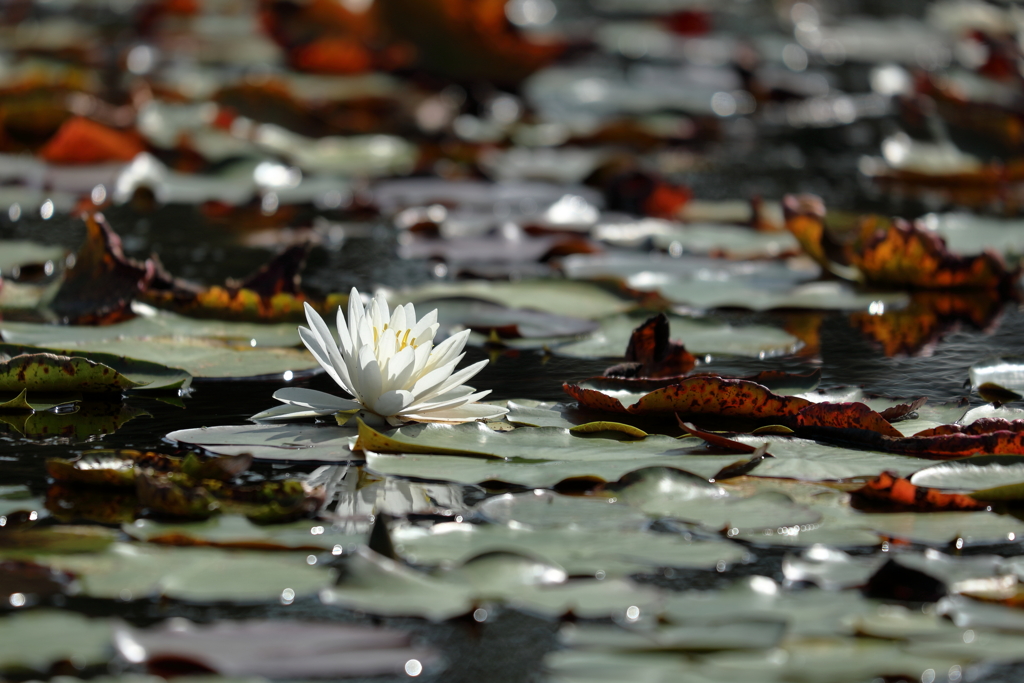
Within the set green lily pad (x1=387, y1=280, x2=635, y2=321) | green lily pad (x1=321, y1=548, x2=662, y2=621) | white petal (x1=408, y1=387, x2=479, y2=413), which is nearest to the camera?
green lily pad (x1=321, y1=548, x2=662, y2=621)

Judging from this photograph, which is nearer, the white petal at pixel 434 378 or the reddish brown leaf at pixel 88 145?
the white petal at pixel 434 378

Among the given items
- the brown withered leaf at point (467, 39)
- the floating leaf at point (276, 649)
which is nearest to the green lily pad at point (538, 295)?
the floating leaf at point (276, 649)

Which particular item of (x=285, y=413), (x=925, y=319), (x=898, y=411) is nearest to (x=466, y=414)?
(x=285, y=413)

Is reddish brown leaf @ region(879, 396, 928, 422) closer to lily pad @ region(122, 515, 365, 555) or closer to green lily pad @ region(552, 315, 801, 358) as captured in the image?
green lily pad @ region(552, 315, 801, 358)

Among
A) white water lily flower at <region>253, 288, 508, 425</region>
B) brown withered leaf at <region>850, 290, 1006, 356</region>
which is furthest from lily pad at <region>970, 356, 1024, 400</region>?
white water lily flower at <region>253, 288, 508, 425</region>

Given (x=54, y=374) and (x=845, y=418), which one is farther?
(x=54, y=374)

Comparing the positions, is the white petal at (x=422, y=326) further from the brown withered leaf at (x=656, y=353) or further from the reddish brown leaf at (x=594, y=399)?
the brown withered leaf at (x=656, y=353)

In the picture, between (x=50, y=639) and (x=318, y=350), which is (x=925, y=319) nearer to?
(x=318, y=350)
